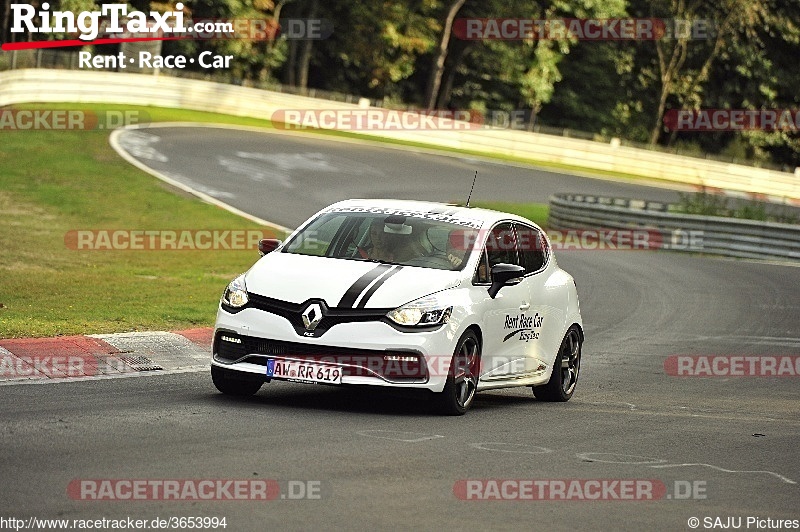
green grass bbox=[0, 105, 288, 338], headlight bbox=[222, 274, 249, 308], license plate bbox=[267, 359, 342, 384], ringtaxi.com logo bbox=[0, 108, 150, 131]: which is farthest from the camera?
ringtaxi.com logo bbox=[0, 108, 150, 131]

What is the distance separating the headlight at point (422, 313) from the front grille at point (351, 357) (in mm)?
232

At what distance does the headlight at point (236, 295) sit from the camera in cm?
1037

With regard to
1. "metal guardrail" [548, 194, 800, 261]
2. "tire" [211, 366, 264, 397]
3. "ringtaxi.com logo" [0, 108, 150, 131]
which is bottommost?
"ringtaxi.com logo" [0, 108, 150, 131]

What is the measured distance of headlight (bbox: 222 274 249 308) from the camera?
408 inches

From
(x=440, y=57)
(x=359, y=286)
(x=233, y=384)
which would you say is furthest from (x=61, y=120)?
(x=440, y=57)

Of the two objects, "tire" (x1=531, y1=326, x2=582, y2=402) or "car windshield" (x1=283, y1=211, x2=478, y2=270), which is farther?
"tire" (x1=531, y1=326, x2=582, y2=402)

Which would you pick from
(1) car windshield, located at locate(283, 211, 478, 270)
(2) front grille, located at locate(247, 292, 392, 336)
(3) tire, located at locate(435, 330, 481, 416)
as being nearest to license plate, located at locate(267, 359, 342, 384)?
(2) front grille, located at locate(247, 292, 392, 336)

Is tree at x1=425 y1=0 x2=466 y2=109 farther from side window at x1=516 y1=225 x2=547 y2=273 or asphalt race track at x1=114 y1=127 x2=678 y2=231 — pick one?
side window at x1=516 y1=225 x2=547 y2=273

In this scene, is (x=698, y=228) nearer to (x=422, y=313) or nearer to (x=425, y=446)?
(x=422, y=313)

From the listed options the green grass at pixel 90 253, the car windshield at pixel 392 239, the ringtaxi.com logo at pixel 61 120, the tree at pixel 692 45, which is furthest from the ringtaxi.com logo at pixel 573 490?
the tree at pixel 692 45

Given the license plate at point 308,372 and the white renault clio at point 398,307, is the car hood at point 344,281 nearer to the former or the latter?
the white renault clio at point 398,307

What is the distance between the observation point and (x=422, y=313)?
33.5 ft

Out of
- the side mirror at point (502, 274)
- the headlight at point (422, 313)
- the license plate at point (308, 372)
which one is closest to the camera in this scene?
the license plate at point (308, 372)

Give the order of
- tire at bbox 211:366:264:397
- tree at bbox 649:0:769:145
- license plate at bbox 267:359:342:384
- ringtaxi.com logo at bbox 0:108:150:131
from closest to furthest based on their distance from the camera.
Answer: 1. license plate at bbox 267:359:342:384
2. tire at bbox 211:366:264:397
3. ringtaxi.com logo at bbox 0:108:150:131
4. tree at bbox 649:0:769:145
